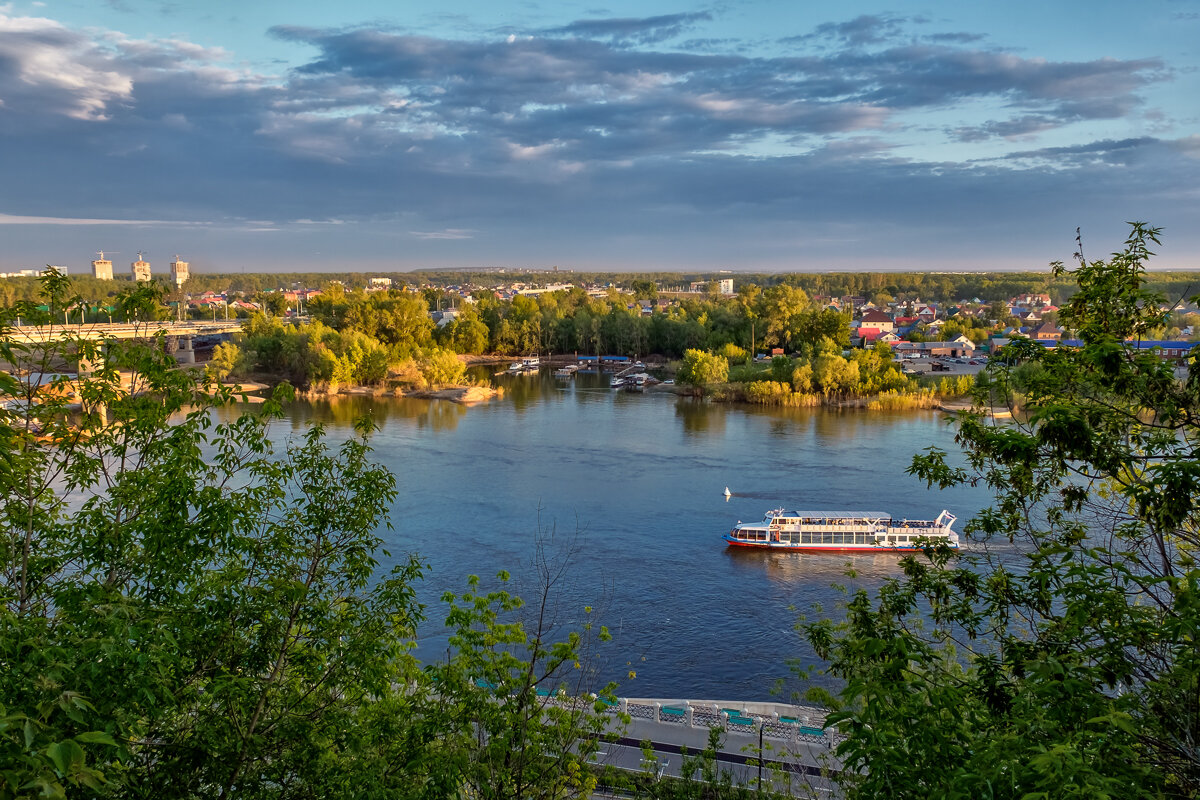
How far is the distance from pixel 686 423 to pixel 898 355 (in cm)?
1552

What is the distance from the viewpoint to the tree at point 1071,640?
1847 millimetres

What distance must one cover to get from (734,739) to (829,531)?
19.8ft

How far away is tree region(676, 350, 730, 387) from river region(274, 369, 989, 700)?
2655 mm

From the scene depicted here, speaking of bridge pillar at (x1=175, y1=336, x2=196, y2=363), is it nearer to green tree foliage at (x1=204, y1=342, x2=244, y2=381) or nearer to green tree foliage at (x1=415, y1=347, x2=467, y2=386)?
green tree foliage at (x1=204, y1=342, x2=244, y2=381)

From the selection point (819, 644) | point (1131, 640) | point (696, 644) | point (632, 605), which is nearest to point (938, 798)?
point (1131, 640)

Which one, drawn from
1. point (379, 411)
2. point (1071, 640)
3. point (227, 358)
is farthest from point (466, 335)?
point (1071, 640)

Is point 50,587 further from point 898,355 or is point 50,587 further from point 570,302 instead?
point 570,302

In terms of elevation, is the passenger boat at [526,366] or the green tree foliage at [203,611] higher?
the green tree foliage at [203,611]

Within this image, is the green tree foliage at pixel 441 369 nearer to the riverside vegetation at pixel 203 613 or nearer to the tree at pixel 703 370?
the tree at pixel 703 370

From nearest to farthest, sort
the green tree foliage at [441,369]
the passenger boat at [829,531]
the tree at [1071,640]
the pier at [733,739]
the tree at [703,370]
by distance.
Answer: the tree at [1071,640] < the pier at [733,739] < the passenger boat at [829,531] < the tree at [703,370] < the green tree foliage at [441,369]

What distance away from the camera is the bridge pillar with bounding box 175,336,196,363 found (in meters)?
32.1

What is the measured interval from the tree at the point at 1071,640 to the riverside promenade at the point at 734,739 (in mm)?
3243

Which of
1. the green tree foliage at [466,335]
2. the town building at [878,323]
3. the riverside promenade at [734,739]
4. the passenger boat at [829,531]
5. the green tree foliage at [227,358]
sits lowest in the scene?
the riverside promenade at [734,739]

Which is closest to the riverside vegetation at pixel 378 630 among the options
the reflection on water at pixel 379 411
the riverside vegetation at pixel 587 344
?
the reflection on water at pixel 379 411
